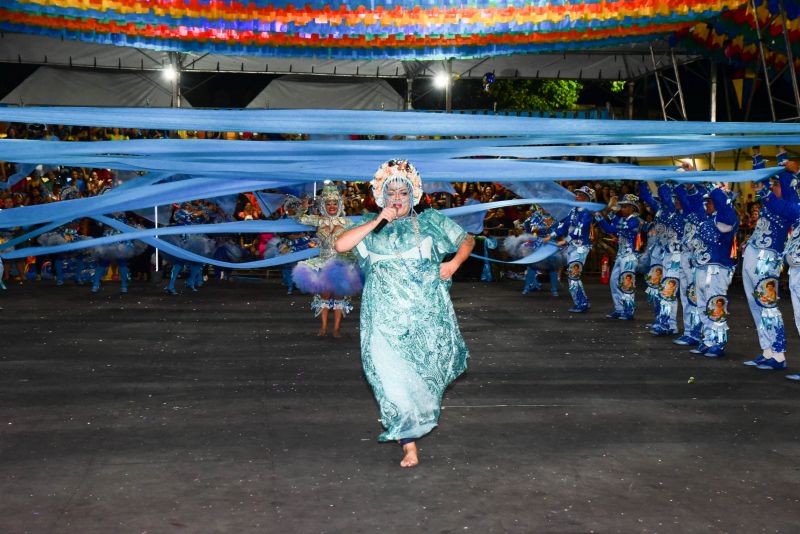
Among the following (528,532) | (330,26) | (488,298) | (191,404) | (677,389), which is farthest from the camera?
(488,298)

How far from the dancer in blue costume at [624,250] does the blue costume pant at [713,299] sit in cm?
260

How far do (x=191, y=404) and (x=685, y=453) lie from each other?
3.74m

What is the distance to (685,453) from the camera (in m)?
6.24

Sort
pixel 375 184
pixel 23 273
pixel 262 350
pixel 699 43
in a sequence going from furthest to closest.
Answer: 1. pixel 23 273
2. pixel 699 43
3. pixel 262 350
4. pixel 375 184

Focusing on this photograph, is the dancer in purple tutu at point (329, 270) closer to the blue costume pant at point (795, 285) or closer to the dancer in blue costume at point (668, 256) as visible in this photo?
the dancer in blue costume at point (668, 256)

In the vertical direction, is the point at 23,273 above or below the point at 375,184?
below

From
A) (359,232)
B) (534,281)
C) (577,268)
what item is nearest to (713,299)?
(577,268)

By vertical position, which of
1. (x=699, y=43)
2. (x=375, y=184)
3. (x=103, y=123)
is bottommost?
(x=375, y=184)

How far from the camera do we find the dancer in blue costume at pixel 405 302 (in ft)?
19.1

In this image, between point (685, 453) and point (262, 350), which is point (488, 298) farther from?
point (685, 453)

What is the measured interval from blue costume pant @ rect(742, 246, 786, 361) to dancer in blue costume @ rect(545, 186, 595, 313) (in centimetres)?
484

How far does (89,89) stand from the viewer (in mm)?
21078

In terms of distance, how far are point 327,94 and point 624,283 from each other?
10243mm

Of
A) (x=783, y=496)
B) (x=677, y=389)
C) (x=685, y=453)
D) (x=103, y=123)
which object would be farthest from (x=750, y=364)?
(x=103, y=123)
